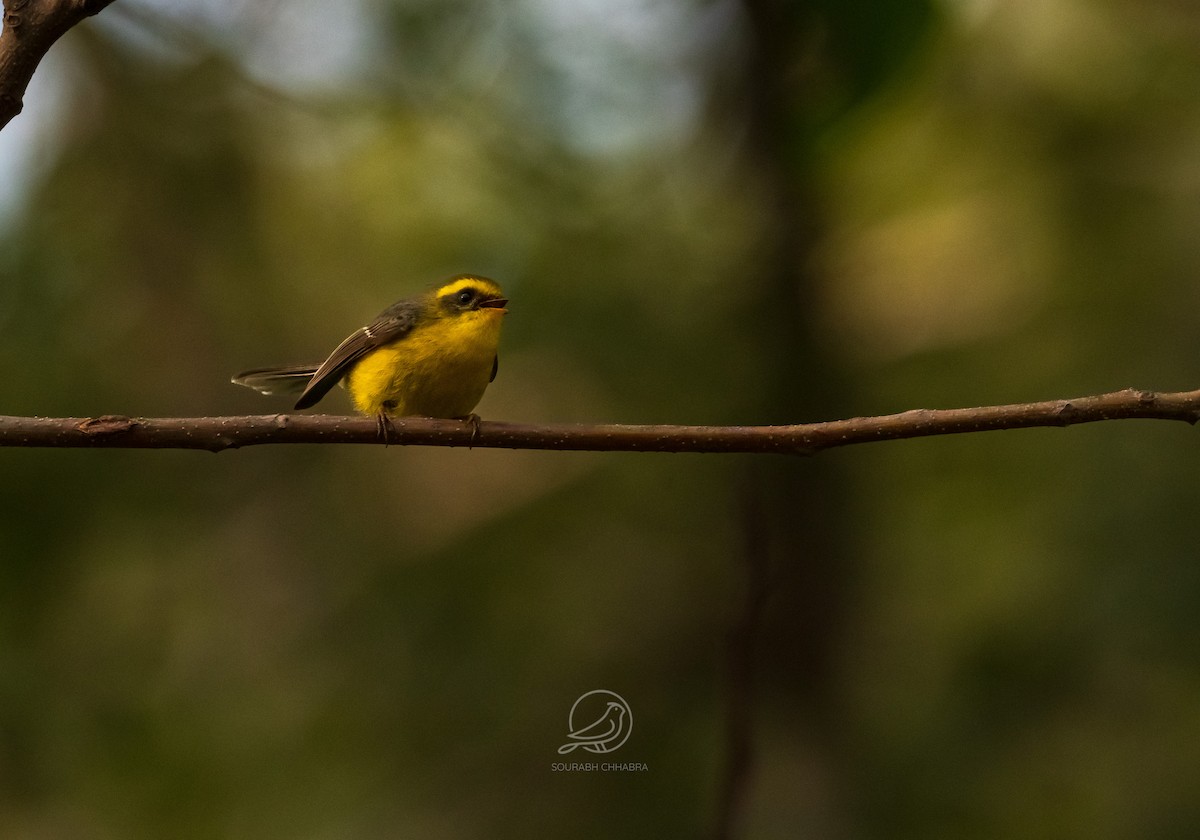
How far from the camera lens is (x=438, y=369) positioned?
4355 millimetres

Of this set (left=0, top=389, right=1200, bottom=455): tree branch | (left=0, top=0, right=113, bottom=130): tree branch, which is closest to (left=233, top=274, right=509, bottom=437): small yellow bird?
(left=0, top=389, right=1200, bottom=455): tree branch

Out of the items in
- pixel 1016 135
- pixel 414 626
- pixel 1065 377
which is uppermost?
pixel 1016 135

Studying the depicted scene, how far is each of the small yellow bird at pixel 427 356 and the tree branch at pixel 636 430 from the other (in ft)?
5.15

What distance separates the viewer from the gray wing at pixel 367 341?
450 centimetres

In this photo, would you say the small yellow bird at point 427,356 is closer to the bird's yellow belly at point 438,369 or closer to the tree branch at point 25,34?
the bird's yellow belly at point 438,369

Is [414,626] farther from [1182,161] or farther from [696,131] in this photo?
[1182,161]

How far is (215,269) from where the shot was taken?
645cm

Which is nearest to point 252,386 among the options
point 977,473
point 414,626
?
point 414,626

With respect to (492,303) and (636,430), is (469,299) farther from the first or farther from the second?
(636,430)

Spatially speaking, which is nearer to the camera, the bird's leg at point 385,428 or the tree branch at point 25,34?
the tree branch at point 25,34

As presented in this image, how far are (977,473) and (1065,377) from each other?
762 millimetres

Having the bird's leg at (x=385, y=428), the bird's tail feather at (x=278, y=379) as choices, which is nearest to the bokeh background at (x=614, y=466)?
the bird's tail feather at (x=278, y=379)
